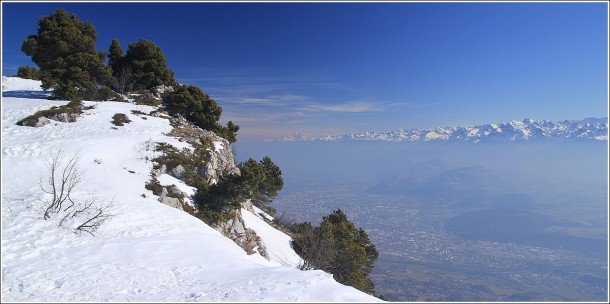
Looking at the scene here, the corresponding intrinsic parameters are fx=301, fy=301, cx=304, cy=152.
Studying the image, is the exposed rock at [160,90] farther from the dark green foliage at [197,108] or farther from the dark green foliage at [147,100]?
the dark green foliage at [197,108]

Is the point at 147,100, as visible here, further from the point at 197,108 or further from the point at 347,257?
the point at 347,257

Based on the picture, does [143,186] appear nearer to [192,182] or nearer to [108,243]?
[192,182]

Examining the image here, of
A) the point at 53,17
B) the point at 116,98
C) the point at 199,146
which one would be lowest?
the point at 199,146

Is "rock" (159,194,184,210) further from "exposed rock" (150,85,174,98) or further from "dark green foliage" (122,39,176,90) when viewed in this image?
"dark green foliage" (122,39,176,90)

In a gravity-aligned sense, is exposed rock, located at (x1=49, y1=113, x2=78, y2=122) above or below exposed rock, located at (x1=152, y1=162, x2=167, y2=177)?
above

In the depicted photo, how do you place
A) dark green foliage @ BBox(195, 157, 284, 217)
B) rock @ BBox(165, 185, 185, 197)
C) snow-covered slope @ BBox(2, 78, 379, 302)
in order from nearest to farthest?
snow-covered slope @ BBox(2, 78, 379, 302), rock @ BBox(165, 185, 185, 197), dark green foliage @ BBox(195, 157, 284, 217)

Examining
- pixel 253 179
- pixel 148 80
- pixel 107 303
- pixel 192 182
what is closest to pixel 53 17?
pixel 148 80

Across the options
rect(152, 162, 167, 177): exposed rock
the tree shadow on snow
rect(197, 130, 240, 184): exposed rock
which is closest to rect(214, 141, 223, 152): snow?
rect(197, 130, 240, 184): exposed rock
